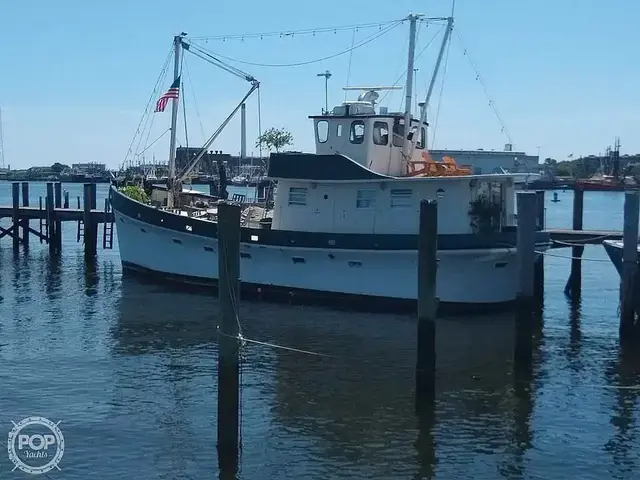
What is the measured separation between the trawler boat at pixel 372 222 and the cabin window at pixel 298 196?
0.04 metres

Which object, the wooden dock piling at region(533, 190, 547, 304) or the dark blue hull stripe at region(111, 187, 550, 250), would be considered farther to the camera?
the wooden dock piling at region(533, 190, 547, 304)

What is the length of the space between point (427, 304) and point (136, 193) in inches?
794

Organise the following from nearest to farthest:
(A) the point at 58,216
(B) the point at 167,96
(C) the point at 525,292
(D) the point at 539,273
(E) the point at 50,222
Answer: (C) the point at 525,292 → (D) the point at 539,273 → (B) the point at 167,96 → (A) the point at 58,216 → (E) the point at 50,222

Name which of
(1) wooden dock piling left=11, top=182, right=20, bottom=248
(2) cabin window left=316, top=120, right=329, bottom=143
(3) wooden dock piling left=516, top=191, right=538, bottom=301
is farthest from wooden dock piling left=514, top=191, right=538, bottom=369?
(1) wooden dock piling left=11, top=182, right=20, bottom=248

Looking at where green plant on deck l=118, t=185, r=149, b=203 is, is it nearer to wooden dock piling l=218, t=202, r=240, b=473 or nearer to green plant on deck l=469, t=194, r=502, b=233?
green plant on deck l=469, t=194, r=502, b=233

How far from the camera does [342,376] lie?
1886 cm

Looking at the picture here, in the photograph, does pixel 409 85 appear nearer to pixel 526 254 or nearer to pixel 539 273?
pixel 539 273

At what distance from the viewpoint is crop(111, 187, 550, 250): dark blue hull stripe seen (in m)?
24.8

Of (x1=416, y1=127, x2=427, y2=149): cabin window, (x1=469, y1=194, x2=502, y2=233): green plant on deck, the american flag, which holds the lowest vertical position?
(x1=469, y1=194, x2=502, y2=233): green plant on deck

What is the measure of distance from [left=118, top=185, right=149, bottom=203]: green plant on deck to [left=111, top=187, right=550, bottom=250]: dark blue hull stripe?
2341mm

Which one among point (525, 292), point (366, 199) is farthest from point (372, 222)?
point (525, 292)

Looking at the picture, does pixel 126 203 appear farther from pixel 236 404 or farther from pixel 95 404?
pixel 236 404

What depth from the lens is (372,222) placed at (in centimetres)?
2650

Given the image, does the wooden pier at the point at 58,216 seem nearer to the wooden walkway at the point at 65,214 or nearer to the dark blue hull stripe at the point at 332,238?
the wooden walkway at the point at 65,214
